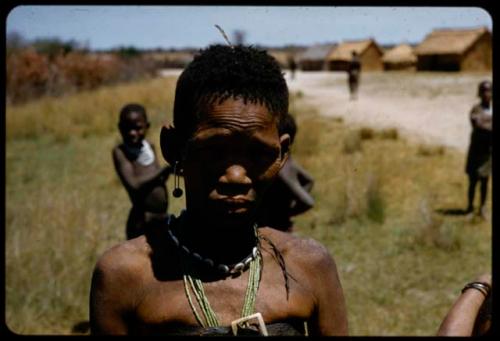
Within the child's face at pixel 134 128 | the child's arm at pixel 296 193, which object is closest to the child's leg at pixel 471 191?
the child's arm at pixel 296 193

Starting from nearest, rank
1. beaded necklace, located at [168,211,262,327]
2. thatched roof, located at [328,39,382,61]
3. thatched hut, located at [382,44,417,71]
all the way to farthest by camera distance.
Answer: beaded necklace, located at [168,211,262,327] < thatched hut, located at [382,44,417,71] < thatched roof, located at [328,39,382,61]

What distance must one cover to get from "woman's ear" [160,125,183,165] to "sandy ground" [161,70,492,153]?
1174cm

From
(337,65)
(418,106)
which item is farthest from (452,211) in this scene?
(337,65)

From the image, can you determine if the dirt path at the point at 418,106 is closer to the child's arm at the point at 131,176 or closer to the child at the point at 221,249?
the child's arm at the point at 131,176

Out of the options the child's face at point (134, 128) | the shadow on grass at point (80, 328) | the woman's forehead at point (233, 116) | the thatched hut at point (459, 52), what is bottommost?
the shadow on grass at point (80, 328)

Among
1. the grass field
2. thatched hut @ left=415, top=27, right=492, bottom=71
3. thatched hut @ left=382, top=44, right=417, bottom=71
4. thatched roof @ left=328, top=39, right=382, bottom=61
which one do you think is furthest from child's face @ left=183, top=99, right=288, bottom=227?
thatched roof @ left=328, top=39, right=382, bottom=61

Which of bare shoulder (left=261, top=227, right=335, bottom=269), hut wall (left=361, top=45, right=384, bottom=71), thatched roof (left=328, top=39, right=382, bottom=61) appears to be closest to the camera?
bare shoulder (left=261, top=227, right=335, bottom=269)

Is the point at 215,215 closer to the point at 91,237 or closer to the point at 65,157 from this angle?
the point at 91,237

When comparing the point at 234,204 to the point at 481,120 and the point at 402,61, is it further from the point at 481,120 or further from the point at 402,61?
the point at 402,61

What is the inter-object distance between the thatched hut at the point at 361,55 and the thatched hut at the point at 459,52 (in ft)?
42.8

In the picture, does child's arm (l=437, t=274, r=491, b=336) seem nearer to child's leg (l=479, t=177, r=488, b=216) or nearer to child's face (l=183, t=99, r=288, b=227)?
child's face (l=183, t=99, r=288, b=227)

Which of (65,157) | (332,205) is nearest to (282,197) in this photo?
(332,205)

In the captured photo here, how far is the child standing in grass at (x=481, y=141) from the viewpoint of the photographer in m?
6.79

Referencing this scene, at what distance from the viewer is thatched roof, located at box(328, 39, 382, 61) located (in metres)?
46.0
